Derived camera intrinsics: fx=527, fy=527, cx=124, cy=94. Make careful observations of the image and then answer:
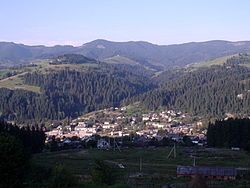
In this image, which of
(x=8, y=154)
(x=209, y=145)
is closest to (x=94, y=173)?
(x=8, y=154)

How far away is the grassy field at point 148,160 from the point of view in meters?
54.5

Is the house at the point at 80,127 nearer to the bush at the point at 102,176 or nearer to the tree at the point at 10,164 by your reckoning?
the bush at the point at 102,176

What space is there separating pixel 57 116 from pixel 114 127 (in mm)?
48863

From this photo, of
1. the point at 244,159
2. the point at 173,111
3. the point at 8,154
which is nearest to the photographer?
the point at 8,154

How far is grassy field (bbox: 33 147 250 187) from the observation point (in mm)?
54537

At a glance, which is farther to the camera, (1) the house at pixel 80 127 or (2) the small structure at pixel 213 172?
(1) the house at pixel 80 127

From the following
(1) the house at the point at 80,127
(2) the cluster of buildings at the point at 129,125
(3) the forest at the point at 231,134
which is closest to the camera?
(3) the forest at the point at 231,134

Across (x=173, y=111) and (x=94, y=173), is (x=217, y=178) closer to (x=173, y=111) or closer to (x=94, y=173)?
(x=94, y=173)

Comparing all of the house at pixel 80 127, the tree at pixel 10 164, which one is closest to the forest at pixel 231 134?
the tree at pixel 10 164

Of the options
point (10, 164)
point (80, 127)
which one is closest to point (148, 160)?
point (10, 164)

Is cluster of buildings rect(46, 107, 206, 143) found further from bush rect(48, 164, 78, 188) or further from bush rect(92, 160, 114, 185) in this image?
bush rect(48, 164, 78, 188)

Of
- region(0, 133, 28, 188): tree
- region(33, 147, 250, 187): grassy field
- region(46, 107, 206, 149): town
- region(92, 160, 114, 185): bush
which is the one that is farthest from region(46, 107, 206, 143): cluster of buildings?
region(0, 133, 28, 188): tree

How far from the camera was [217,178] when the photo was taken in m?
52.8

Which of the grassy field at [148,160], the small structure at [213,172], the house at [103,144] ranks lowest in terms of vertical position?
the house at [103,144]
